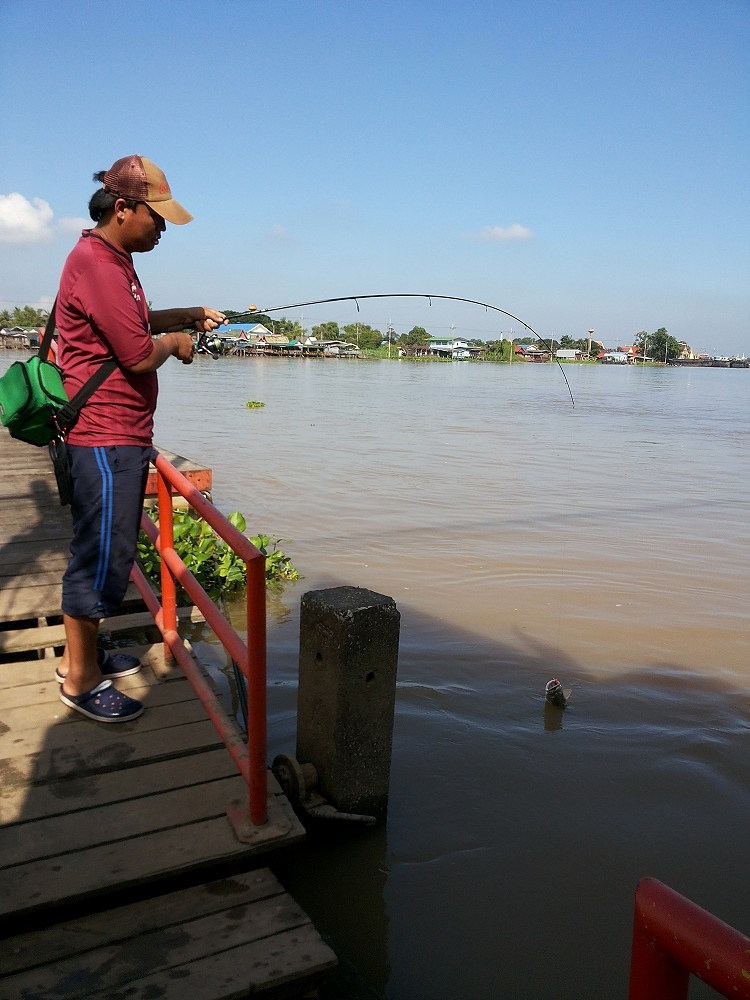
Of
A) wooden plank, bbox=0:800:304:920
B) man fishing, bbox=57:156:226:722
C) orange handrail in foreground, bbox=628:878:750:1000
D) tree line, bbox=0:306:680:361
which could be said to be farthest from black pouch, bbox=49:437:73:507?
tree line, bbox=0:306:680:361

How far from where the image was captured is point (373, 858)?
2826 millimetres

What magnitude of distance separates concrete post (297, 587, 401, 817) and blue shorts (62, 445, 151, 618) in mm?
675

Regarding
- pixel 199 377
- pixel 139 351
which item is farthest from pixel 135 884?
pixel 199 377

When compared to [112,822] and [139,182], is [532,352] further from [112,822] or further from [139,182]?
[112,822]

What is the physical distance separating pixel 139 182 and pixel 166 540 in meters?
1.33

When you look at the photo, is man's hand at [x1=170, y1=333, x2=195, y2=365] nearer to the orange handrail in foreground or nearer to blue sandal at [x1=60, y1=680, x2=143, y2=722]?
blue sandal at [x1=60, y1=680, x2=143, y2=722]

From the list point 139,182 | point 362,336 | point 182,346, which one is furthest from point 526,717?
point 362,336

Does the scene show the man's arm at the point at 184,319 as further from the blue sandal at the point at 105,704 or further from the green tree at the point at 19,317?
the green tree at the point at 19,317

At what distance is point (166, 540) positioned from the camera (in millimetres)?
3070

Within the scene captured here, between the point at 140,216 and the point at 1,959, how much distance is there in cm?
216

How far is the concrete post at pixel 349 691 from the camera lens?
8.77 feet

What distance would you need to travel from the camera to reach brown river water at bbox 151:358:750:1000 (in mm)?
2545

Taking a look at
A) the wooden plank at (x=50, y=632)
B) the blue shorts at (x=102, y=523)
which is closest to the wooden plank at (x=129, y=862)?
the blue shorts at (x=102, y=523)

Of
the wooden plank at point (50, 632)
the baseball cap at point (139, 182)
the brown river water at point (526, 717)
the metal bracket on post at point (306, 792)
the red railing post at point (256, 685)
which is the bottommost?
the brown river water at point (526, 717)
